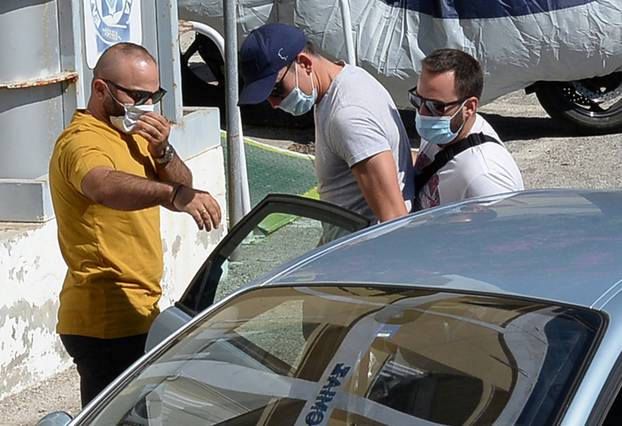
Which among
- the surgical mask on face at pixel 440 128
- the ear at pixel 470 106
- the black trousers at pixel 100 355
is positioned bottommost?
the black trousers at pixel 100 355

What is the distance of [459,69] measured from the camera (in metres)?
3.99

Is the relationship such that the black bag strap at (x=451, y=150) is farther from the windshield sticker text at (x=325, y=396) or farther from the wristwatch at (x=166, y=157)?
the windshield sticker text at (x=325, y=396)

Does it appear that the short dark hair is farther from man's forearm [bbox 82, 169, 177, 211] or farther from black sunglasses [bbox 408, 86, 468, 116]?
man's forearm [bbox 82, 169, 177, 211]

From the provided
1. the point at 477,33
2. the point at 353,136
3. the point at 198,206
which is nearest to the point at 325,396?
the point at 198,206

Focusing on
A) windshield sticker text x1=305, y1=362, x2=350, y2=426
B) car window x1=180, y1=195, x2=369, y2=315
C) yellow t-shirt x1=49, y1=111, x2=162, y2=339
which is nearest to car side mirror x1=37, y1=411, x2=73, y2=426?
car window x1=180, y1=195, x2=369, y2=315

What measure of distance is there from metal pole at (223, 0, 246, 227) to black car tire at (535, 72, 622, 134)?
14.2ft

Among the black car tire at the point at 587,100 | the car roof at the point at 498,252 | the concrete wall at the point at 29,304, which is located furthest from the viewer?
the black car tire at the point at 587,100

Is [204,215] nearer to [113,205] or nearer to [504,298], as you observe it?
[113,205]

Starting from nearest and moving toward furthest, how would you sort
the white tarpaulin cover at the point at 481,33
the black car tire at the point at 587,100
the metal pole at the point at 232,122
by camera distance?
the metal pole at the point at 232,122
the white tarpaulin cover at the point at 481,33
the black car tire at the point at 587,100

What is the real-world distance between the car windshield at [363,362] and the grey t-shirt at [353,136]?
102 cm

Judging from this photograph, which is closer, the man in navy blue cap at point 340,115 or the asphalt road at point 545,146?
the man in navy blue cap at point 340,115

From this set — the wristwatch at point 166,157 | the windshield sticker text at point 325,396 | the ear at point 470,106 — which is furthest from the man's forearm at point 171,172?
the windshield sticker text at point 325,396

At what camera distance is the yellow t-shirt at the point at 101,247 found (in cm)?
397

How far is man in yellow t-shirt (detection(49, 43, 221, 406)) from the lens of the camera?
156 inches
